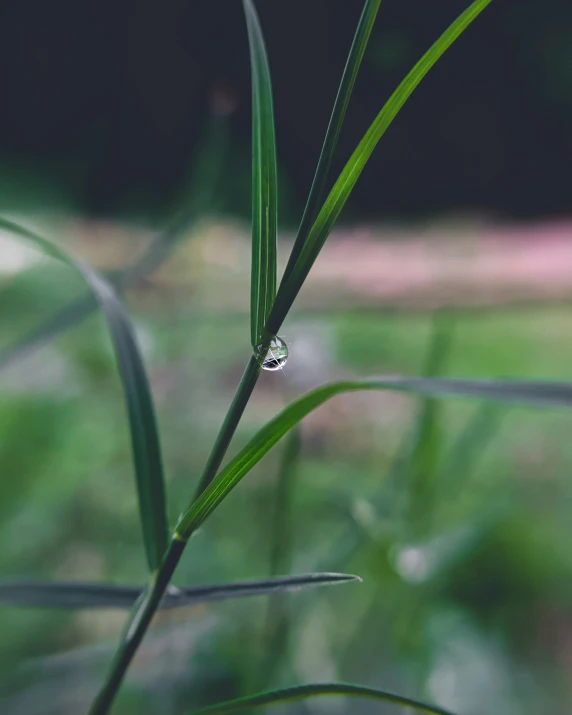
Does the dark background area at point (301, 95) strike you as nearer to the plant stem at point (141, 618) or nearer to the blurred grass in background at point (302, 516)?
the blurred grass in background at point (302, 516)

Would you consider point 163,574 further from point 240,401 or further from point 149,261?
point 149,261

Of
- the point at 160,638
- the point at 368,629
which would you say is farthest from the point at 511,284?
the point at 160,638

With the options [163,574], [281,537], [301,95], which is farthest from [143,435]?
[301,95]

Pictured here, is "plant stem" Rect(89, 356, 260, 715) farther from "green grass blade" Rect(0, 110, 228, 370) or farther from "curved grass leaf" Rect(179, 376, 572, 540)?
"green grass blade" Rect(0, 110, 228, 370)

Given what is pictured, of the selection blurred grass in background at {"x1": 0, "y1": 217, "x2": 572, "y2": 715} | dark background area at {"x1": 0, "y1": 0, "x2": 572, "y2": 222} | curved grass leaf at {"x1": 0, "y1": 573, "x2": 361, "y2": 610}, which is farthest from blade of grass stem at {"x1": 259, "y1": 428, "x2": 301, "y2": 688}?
dark background area at {"x1": 0, "y1": 0, "x2": 572, "y2": 222}

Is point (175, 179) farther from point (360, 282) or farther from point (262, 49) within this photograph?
point (262, 49)

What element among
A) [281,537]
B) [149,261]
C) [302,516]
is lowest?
[302,516]

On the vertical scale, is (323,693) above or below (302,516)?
above
